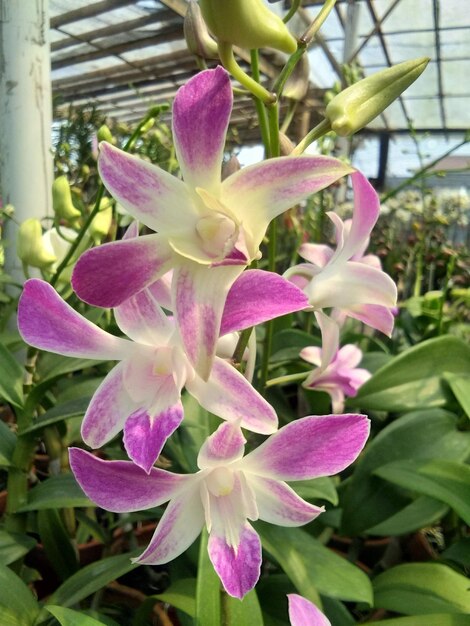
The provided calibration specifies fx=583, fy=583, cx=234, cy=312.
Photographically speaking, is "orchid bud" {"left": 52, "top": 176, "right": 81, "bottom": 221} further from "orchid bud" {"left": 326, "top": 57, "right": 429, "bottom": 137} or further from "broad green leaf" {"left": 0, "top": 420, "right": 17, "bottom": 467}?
"orchid bud" {"left": 326, "top": 57, "right": 429, "bottom": 137}

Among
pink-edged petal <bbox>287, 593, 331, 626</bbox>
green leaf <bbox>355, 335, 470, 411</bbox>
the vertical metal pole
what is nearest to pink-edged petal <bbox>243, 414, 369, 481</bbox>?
pink-edged petal <bbox>287, 593, 331, 626</bbox>

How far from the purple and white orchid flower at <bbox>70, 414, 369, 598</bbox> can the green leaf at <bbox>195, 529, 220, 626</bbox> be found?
7 cm

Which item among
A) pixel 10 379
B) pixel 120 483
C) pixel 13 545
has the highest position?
pixel 120 483

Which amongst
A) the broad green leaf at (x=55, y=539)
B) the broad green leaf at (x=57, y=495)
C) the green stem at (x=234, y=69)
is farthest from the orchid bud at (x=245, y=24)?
the broad green leaf at (x=55, y=539)

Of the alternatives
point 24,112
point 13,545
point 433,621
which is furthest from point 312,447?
point 24,112

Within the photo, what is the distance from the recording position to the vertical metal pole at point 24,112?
0.94 meters

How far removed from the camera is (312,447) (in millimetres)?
349

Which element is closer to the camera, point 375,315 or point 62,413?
point 375,315

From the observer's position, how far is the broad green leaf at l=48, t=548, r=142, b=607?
1.75 feet

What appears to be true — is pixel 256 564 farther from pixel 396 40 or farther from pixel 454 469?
pixel 396 40

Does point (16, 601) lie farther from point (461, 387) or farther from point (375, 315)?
point (461, 387)

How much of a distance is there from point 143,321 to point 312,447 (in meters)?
0.13

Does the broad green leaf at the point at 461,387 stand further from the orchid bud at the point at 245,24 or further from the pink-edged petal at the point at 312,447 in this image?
the orchid bud at the point at 245,24

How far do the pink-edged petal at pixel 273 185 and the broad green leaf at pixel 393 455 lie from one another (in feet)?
1.61
